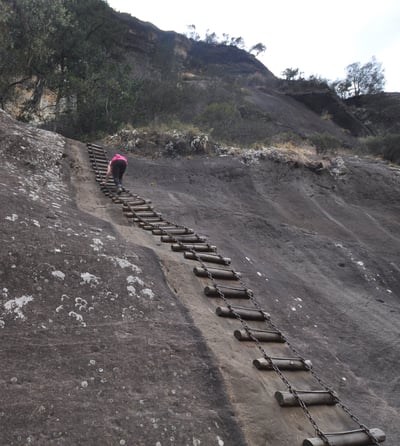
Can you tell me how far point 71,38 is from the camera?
23469 mm

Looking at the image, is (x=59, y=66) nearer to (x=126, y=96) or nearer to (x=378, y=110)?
(x=126, y=96)

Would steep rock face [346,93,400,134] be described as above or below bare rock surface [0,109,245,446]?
above

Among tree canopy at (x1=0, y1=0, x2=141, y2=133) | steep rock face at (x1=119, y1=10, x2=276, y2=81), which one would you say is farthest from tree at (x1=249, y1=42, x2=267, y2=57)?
tree canopy at (x1=0, y1=0, x2=141, y2=133)

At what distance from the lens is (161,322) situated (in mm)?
4301

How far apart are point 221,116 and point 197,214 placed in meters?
11.9

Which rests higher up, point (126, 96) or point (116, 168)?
point (126, 96)

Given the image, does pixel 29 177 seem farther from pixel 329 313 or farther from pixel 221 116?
pixel 221 116

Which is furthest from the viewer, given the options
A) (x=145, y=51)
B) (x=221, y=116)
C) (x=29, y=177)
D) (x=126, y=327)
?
(x=145, y=51)

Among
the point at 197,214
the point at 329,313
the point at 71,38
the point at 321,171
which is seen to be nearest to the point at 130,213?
the point at 197,214

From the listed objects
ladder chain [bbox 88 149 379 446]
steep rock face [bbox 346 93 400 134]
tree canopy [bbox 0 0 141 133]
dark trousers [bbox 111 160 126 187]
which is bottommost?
ladder chain [bbox 88 149 379 446]

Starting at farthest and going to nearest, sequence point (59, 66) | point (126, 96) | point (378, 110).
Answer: point (378, 110) → point (59, 66) → point (126, 96)

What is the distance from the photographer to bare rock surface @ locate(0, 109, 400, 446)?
3.18 m

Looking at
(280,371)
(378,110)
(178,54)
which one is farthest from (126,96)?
(378,110)

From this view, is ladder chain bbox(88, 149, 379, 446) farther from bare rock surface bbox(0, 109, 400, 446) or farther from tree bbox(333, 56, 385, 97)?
tree bbox(333, 56, 385, 97)
